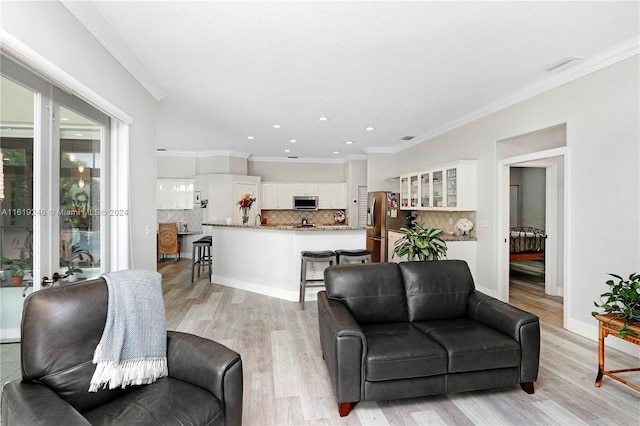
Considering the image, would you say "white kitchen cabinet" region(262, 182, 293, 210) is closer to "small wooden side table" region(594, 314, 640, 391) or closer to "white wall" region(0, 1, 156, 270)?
"white wall" region(0, 1, 156, 270)

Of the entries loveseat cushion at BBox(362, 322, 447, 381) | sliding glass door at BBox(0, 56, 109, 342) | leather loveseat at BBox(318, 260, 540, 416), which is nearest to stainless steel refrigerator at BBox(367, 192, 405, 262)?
leather loveseat at BBox(318, 260, 540, 416)

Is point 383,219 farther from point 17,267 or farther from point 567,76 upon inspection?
point 17,267

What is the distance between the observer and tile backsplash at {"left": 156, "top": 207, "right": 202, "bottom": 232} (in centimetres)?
823

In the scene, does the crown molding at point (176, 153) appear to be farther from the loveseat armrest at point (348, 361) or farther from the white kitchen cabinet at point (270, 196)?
the loveseat armrest at point (348, 361)

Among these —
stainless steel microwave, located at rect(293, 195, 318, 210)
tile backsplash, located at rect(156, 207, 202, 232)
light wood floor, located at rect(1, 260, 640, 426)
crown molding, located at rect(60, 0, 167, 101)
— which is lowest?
light wood floor, located at rect(1, 260, 640, 426)

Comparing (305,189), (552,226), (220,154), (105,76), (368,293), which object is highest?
(220,154)

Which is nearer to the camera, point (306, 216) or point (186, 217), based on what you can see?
point (186, 217)

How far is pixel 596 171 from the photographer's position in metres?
3.19

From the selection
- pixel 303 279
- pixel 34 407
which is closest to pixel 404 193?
pixel 303 279

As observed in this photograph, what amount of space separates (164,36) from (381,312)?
9.67 ft

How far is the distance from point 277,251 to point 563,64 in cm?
407

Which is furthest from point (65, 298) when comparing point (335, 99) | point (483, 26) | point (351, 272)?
point (335, 99)

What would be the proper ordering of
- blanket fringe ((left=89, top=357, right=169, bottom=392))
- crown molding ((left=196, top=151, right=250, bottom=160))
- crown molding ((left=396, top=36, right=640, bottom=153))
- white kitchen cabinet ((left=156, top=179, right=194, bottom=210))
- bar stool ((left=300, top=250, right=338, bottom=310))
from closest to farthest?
blanket fringe ((left=89, top=357, right=169, bottom=392)), crown molding ((left=396, top=36, right=640, bottom=153)), bar stool ((left=300, top=250, right=338, bottom=310)), crown molding ((left=196, top=151, right=250, bottom=160)), white kitchen cabinet ((left=156, top=179, right=194, bottom=210))

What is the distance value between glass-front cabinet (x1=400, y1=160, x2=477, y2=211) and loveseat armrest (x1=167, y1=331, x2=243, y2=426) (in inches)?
172
